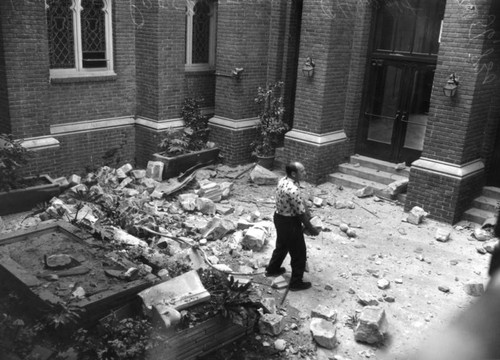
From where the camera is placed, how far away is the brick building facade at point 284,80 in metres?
9.20

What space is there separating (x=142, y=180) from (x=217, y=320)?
19.0 feet

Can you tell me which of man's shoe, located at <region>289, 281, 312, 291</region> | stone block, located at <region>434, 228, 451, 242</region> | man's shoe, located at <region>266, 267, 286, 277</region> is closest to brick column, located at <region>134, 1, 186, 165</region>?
man's shoe, located at <region>266, 267, 286, 277</region>

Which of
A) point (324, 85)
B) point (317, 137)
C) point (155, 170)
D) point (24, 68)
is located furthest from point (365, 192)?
point (24, 68)

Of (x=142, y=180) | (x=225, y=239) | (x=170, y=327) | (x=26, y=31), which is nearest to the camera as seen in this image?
(x=170, y=327)

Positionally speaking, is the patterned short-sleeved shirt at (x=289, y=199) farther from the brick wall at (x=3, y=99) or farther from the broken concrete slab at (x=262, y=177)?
the brick wall at (x=3, y=99)

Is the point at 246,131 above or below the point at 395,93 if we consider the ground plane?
below

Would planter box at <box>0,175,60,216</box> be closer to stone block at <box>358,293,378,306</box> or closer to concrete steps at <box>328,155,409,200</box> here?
stone block at <box>358,293,378,306</box>

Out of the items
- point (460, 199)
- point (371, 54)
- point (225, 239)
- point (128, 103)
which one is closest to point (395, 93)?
point (371, 54)

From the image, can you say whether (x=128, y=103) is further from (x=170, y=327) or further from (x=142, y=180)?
(x=170, y=327)

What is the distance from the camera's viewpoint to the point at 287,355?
19.4 ft

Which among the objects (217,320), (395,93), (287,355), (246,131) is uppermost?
(395,93)

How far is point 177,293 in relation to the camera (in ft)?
19.4

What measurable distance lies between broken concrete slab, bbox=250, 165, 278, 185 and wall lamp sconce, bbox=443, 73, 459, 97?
407 cm

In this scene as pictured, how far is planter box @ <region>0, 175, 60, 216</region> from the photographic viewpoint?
8.90 m
